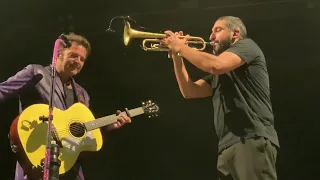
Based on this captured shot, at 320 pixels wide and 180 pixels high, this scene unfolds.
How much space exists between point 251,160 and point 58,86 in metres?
1.66

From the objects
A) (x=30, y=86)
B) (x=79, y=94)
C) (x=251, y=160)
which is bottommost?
(x=251, y=160)

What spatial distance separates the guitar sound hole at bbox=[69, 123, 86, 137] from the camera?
11.8ft

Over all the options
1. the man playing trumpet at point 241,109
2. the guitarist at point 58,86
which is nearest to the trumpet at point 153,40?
the man playing trumpet at point 241,109

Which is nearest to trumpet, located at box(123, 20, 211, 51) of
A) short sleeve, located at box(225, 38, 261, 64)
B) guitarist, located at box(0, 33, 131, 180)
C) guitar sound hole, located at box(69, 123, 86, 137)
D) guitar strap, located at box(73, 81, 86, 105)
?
short sleeve, located at box(225, 38, 261, 64)

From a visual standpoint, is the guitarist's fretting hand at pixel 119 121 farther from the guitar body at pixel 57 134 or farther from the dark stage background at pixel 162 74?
the dark stage background at pixel 162 74

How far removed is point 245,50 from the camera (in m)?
3.11

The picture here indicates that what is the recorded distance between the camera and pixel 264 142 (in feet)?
9.63

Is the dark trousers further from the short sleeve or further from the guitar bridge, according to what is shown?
the guitar bridge

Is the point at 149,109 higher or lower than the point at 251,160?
higher

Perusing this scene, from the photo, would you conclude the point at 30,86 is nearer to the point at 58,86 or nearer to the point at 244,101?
the point at 58,86

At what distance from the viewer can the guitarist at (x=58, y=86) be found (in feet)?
11.6

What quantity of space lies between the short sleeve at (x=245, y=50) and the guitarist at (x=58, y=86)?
1202 millimetres

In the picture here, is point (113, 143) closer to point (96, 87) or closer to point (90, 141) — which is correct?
point (96, 87)

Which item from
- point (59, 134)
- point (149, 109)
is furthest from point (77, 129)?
point (149, 109)
